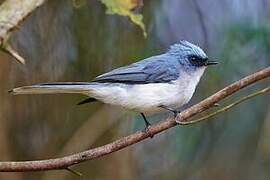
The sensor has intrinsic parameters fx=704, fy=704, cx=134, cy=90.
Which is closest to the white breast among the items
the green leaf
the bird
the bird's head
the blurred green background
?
the bird

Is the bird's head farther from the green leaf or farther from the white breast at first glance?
the green leaf

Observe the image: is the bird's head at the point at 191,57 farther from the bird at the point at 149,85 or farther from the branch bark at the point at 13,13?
the branch bark at the point at 13,13

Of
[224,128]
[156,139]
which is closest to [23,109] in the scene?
[156,139]

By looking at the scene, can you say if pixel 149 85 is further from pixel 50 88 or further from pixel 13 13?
pixel 13 13

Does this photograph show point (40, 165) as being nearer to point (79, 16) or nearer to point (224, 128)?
point (79, 16)

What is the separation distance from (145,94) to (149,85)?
0.05 m

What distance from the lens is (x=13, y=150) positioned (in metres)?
3.27

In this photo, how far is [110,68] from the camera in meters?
3.22

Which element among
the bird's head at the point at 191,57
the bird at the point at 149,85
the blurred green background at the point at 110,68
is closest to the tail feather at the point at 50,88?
the bird at the point at 149,85

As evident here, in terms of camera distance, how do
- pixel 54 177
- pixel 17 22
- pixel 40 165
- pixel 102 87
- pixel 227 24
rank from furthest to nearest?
pixel 54 177 < pixel 227 24 < pixel 17 22 < pixel 102 87 < pixel 40 165

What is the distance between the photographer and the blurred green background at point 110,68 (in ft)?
10.3

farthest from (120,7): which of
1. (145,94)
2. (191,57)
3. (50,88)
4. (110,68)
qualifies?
(110,68)

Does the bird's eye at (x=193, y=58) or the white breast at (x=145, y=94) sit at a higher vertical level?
the bird's eye at (x=193, y=58)

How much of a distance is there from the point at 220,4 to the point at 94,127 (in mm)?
826
